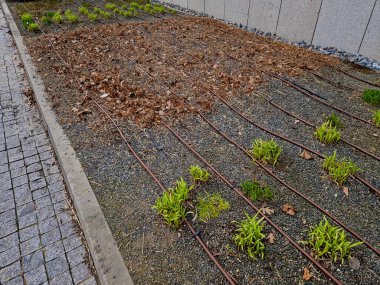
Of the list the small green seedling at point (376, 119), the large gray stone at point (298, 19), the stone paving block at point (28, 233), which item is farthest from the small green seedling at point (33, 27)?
the small green seedling at point (376, 119)

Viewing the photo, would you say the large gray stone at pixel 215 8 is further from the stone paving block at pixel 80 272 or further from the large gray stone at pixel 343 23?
the stone paving block at pixel 80 272

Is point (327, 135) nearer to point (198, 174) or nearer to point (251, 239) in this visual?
point (198, 174)

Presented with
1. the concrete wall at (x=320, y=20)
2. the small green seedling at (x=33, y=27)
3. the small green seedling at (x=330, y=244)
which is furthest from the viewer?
the small green seedling at (x=33, y=27)

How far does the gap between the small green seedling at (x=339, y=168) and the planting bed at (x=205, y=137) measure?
94mm

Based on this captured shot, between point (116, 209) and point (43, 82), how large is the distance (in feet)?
14.0

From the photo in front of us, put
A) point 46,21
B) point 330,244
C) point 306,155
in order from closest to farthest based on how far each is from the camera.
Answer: point 330,244
point 306,155
point 46,21

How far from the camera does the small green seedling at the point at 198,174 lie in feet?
12.2

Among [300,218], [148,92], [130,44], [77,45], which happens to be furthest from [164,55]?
[300,218]

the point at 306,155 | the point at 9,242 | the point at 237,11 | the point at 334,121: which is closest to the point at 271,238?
the point at 306,155

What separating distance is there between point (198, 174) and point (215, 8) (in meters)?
10.0

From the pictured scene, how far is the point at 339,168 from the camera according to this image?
12.2 feet

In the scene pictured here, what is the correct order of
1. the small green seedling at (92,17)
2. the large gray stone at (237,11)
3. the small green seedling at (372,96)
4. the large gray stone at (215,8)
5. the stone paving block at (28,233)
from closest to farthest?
the stone paving block at (28,233) → the small green seedling at (372,96) → the large gray stone at (237,11) → the small green seedling at (92,17) → the large gray stone at (215,8)

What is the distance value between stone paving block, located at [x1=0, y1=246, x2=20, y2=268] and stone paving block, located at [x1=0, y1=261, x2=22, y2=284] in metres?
0.06

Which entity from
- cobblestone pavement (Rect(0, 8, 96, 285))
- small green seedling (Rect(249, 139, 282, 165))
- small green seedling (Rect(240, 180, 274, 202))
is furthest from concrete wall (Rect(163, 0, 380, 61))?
cobblestone pavement (Rect(0, 8, 96, 285))
